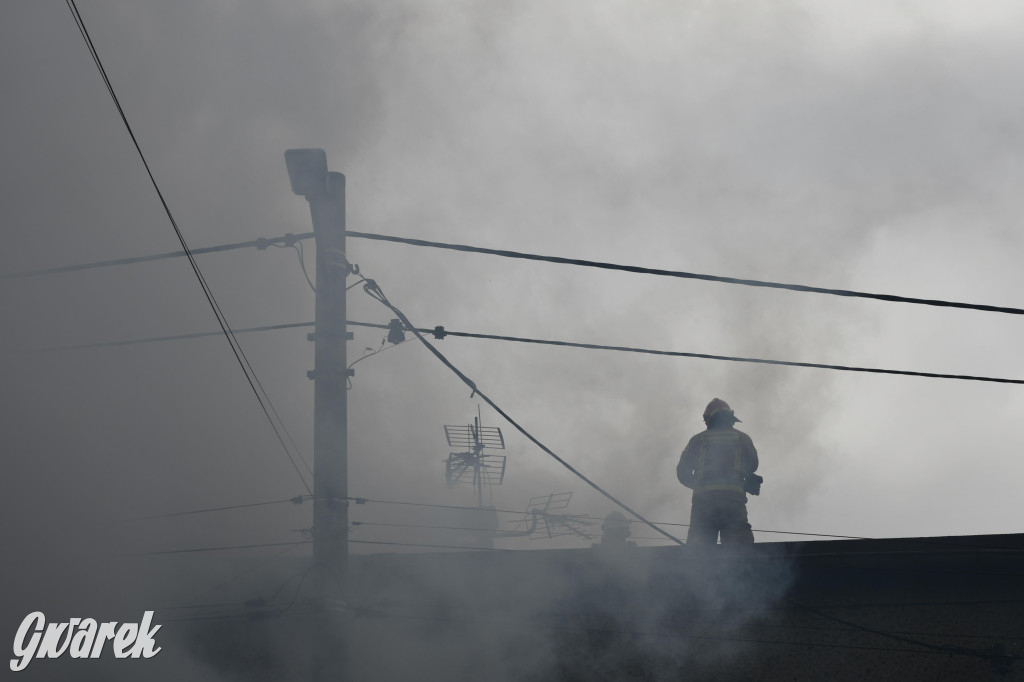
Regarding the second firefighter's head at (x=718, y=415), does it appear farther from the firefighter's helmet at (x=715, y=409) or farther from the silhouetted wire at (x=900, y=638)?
the silhouetted wire at (x=900, y=638)

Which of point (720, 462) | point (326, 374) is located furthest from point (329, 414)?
point (720, 462)

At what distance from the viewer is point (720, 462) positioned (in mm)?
8430

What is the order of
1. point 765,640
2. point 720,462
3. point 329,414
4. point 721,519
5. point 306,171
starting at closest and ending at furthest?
point 329,414, point 765,640, point 306,171, point 721,519, point 720,462

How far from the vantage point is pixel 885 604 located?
24.1 feet

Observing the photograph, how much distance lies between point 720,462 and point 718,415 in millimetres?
473

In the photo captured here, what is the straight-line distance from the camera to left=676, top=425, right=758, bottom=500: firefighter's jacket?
837 centimetres

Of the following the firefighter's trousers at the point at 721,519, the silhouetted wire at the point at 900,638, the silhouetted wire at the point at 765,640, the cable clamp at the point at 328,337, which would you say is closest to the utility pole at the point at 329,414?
the cable clamp at the point at 328,337

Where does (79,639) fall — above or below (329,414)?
below

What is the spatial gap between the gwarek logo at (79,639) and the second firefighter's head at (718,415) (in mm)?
4988

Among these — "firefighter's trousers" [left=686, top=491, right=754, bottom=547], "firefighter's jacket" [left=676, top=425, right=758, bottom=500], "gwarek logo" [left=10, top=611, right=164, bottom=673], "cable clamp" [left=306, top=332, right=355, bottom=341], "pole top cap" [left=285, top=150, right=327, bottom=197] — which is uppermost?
"pole top cap" [left=285, top=150, right=327, bottom=197]

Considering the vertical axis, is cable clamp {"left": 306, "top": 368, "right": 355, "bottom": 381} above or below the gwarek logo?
above

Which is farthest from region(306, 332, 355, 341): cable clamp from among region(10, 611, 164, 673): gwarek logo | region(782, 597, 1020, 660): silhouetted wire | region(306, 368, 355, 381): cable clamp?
region(782, 597, 1020, 660): silhouetted wire

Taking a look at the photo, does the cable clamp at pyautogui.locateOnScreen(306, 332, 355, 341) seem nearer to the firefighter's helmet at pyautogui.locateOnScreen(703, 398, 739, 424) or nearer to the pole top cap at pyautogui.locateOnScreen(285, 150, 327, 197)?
the pole top cap at pyautogui.locateOnScreen(285, 150, 327, 197)

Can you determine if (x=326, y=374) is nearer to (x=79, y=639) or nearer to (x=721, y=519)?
(x=79, y=639)
